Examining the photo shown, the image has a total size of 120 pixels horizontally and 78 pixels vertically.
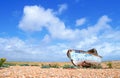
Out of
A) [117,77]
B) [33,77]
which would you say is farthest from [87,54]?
[33,77]

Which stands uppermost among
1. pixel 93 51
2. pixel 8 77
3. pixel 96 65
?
pixel 93 51

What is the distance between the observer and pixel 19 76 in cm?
1605

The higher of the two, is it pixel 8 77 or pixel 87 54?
pixel 87 54

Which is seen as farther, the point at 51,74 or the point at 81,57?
the point at 81,57

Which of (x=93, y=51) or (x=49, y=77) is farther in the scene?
(x=93, y=51)

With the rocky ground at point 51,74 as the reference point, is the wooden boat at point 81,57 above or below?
above

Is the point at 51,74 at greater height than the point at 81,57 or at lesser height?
lesser

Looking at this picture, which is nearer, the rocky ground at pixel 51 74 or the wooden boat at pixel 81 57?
the rocky ground at pixel 51 74

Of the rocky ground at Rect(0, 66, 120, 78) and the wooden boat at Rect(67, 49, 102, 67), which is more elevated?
the wooden boat at Rect(67, 49, 102, 67)

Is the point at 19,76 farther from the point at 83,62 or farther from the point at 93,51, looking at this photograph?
the point at 93,51

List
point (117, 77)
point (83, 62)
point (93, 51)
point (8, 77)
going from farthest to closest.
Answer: point (93, 51) → point (83, 62) → point (117, 77) → point (8, 77)

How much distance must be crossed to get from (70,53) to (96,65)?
415cm

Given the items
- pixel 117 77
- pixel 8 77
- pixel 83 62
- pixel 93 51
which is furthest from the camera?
pixel 93 51

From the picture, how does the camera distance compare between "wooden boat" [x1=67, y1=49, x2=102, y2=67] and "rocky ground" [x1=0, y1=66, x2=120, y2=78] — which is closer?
"rocky ground" [x1=0, y1=66, x2=120, y2=78]
